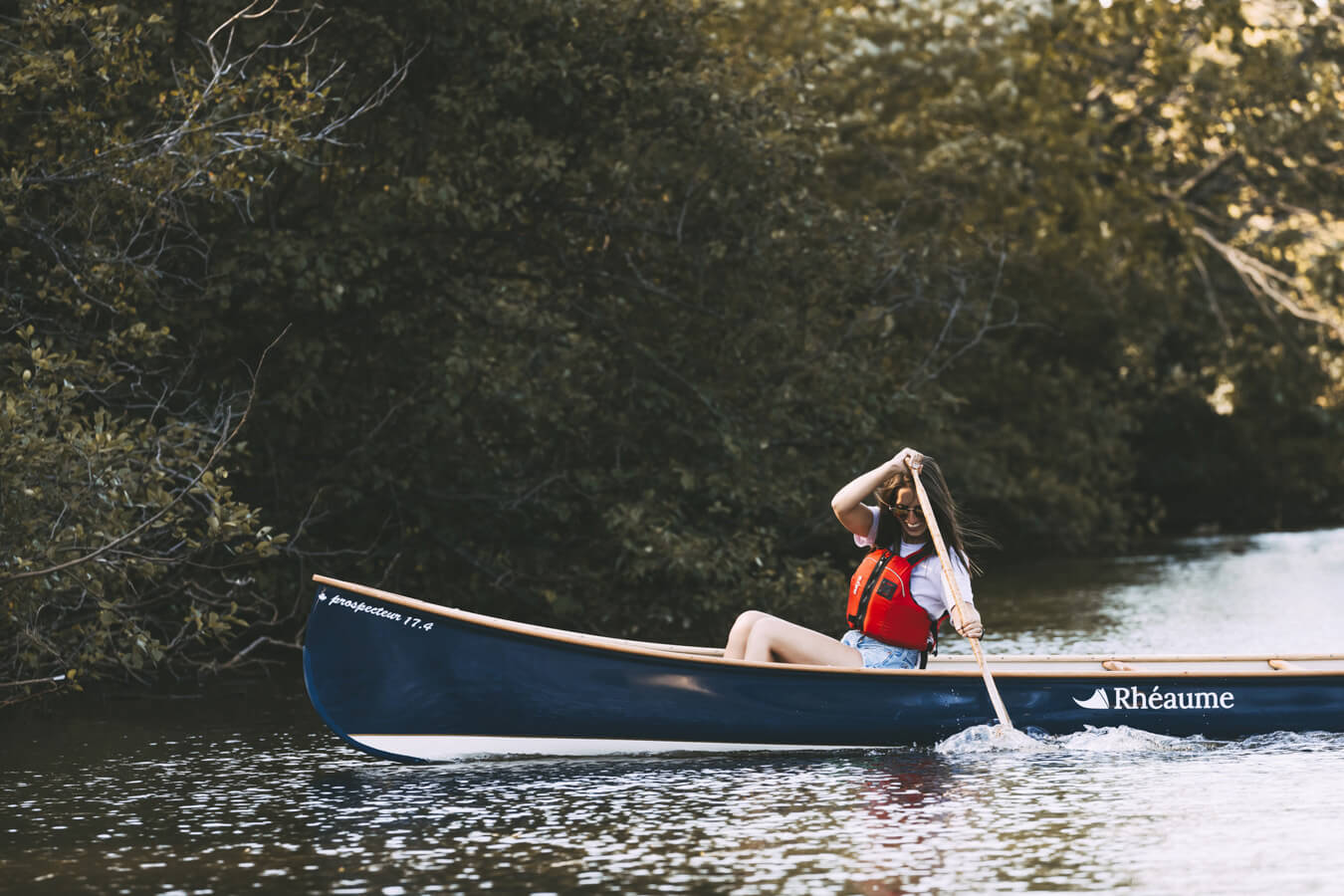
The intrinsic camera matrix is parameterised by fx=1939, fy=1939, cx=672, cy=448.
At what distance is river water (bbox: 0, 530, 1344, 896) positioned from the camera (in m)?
6.83

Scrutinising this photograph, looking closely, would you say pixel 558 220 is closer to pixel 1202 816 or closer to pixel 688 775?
pixel 688 775

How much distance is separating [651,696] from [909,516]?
5.39ft

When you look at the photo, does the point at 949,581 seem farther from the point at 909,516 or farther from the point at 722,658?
the point at 722,658

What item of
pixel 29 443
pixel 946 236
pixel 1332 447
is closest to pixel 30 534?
pixel 29 443

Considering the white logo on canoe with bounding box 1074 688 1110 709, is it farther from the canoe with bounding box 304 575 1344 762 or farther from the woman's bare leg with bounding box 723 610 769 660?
the woman's bare leg with bounding box 723 610 769 660

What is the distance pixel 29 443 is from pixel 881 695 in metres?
4.75

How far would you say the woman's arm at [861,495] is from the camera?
9.74 metres

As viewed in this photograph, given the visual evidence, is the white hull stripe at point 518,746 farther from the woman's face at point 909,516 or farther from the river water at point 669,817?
the woman's face at point 909,516

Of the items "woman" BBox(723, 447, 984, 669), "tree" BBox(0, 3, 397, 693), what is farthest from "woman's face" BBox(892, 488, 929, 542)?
"tree" BBox(0, 3, 397, 693)

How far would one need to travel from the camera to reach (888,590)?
9.78 metres

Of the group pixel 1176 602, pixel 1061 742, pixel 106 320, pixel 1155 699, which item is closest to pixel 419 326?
pixel 106 320

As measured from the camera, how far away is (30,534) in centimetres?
1077

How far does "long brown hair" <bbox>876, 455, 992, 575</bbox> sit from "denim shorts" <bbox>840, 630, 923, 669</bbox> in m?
0.52

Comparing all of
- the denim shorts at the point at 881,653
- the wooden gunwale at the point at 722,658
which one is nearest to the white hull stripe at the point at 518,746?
the wooden gunwale at the point at 722,658
